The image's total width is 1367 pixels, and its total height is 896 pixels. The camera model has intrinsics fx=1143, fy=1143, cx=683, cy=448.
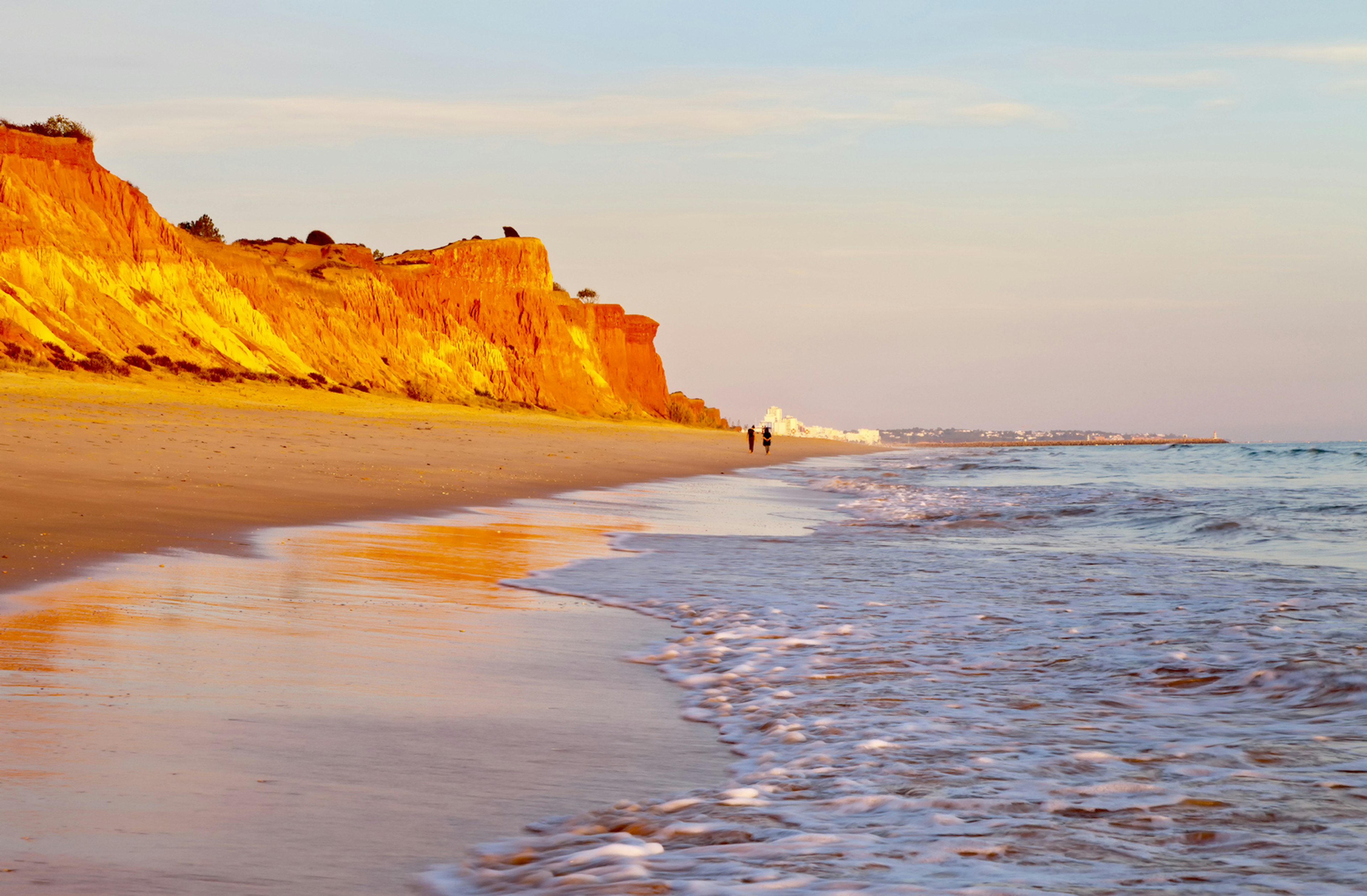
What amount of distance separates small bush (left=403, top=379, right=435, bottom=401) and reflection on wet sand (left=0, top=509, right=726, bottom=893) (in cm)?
4894

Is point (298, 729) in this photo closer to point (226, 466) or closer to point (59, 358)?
point (226, 466)

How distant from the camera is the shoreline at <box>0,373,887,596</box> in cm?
943

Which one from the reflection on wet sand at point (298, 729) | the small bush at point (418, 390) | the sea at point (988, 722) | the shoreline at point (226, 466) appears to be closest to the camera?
the reflection on wet sand at point (298, 729)

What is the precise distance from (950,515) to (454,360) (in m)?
59.2

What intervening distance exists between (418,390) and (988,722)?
5727 cm

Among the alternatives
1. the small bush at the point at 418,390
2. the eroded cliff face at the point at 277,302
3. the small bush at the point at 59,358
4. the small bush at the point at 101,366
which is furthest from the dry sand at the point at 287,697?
the small bush at the point at 418,390

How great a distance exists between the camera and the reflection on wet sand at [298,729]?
2994 millimetres

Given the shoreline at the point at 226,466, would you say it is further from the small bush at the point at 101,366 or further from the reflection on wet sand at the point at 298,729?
the reflection on wet sand at the point at 298,729

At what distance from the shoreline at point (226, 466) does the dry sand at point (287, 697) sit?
0.09 metres

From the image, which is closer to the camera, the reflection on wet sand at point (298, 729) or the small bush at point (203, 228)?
the reflection on wet sand at point (298, 729)

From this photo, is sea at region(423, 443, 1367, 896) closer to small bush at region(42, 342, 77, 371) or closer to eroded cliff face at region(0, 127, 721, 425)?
small bush at region(42, 342, 77, 371)

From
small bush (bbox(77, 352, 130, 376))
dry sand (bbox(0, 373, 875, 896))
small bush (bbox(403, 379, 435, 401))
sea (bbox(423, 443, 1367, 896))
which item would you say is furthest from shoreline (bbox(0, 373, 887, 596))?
small bush (bbox(403, 379, 435, 401))

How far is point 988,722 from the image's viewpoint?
4887 mm

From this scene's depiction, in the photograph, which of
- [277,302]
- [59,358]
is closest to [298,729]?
[59,358]
